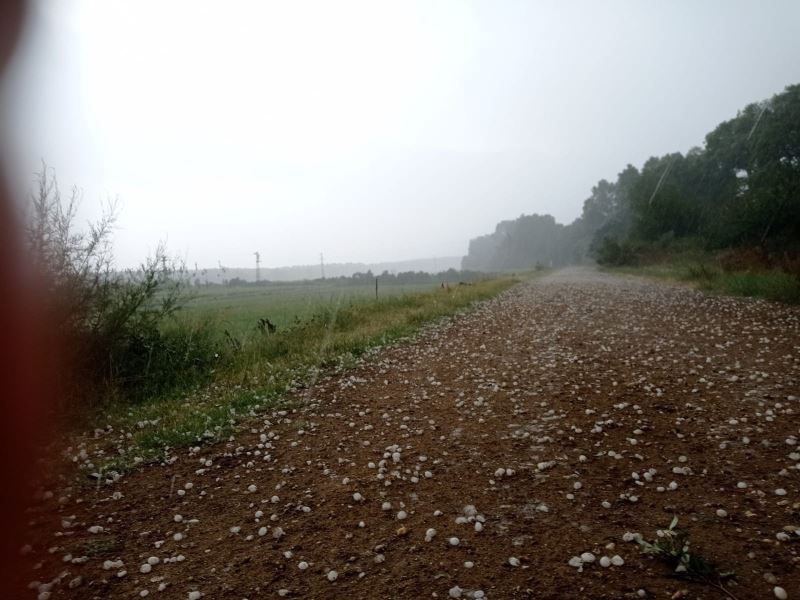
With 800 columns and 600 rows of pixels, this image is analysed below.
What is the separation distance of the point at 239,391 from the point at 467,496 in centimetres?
531

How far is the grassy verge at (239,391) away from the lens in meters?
6.41

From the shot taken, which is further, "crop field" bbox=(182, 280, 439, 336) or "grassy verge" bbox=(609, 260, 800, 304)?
"grassy verge" bbox=(609, 260, 800, 304)

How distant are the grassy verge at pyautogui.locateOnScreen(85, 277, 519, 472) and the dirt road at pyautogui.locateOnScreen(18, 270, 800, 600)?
49 cm

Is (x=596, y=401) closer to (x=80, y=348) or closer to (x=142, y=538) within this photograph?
(x=142, y=538)

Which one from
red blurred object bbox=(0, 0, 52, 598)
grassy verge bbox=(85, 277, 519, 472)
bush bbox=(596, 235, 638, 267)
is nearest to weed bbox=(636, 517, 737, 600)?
grassy verge bbox=(85, 277, 519, 472)

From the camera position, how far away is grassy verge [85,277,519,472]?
21.0 ft

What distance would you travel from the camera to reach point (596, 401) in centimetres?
701

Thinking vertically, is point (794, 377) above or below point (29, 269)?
below

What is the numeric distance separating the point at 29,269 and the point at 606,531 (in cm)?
883

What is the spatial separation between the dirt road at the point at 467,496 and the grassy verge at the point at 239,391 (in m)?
0.49

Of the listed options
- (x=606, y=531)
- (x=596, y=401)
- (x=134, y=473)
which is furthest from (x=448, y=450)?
(x=134, y=473)

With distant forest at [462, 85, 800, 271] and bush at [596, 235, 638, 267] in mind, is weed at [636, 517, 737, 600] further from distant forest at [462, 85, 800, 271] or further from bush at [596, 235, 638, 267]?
bush at [596, 235, 638, 267]

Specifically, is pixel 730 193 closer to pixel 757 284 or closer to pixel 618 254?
pixel 618 254

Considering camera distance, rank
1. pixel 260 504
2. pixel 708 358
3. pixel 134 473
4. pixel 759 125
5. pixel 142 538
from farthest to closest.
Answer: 1. pixel 759 125
2. pixel 708 358
3. pixel 134 473
4. pixel 260 504
5. pixel 142 538
